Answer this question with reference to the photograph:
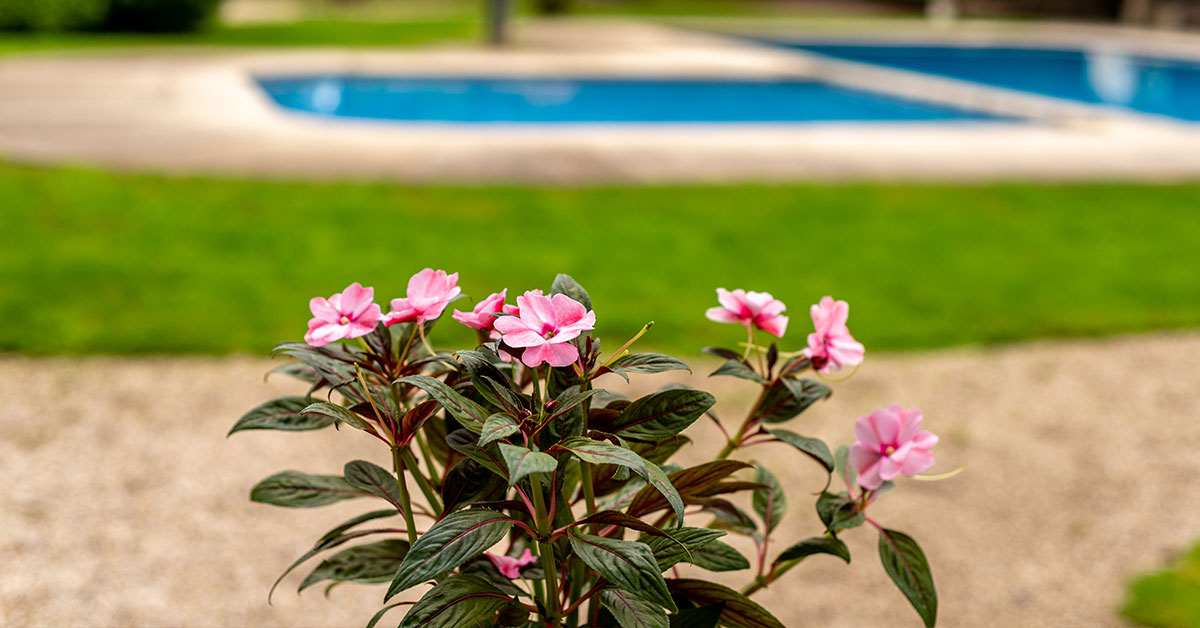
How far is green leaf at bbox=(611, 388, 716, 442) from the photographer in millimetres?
1235

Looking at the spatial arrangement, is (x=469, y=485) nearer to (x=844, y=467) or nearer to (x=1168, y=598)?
(x=844, y=467)

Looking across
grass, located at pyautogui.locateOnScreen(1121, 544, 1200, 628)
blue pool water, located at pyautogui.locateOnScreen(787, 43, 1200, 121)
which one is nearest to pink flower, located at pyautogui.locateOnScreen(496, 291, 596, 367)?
grass, located at pyautogui.locateOnScreen(1121, 544, 1200, 628)

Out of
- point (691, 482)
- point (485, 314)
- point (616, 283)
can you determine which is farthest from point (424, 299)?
point (616, 283)

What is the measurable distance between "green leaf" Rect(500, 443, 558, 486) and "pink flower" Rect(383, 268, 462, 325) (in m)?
0.27

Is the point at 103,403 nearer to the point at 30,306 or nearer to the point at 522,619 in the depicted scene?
the point at 30,306

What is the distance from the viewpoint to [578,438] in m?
1.14

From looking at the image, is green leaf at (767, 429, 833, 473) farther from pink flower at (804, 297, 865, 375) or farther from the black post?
the black post

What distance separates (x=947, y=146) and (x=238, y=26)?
12.0 metres

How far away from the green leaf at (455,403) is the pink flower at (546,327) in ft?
0.26

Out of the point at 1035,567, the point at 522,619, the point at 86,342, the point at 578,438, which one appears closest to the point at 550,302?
the point at 578,438

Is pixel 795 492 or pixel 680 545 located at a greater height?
pixel 680 545

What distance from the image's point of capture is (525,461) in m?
1.03

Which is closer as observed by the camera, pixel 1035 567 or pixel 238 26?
pixel 1035 567

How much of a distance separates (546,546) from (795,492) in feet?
5.80
